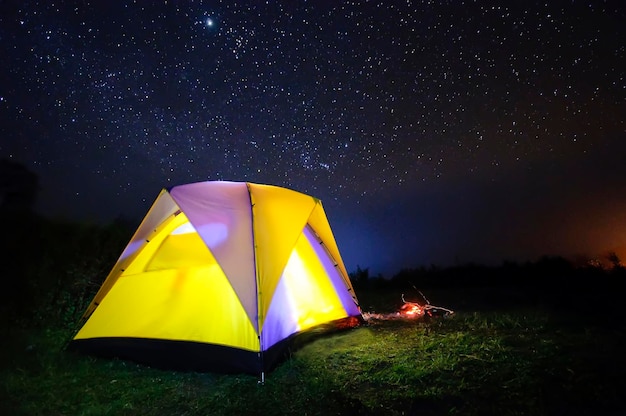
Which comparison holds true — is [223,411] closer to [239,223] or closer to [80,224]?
[239,223]

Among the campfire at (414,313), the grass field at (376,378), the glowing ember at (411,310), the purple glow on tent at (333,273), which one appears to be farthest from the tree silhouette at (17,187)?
the glowing ember at (411,310)

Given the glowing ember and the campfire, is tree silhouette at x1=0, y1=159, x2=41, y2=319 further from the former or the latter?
the glowing ember

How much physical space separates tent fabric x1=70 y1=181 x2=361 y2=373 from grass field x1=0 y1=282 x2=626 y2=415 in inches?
11.5

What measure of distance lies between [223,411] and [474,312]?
578cm

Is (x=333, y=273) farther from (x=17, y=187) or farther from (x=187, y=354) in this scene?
(x=17, y=187)

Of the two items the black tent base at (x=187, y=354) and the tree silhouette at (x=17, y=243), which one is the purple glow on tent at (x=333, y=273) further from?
the tree silhouette at (x=17, y=243)

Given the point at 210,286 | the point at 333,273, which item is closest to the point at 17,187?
the point at 210,286

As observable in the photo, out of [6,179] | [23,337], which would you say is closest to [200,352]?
[23,337]

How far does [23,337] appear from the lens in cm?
661

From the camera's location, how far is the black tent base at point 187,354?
207 inches

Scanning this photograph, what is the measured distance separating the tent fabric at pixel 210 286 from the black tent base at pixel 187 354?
1cm

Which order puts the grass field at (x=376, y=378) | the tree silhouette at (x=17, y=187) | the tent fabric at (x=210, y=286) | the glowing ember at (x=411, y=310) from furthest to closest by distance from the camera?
the tree silhouette at (x=17, y=187) < the glowing ember at (x=411, y=310) < the tent fabric at (x=210, y=286) < the grass field at (x=376, y=378)

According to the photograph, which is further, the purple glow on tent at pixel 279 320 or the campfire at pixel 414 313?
the campfire at pixel 414 313

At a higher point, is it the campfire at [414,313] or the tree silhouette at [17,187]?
the tree silhouette at [17,187]
